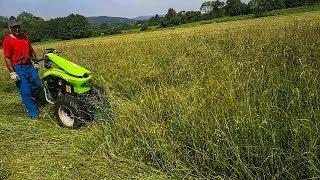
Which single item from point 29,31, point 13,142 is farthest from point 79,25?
point 13,142

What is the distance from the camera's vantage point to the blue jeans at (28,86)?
25.5 ft

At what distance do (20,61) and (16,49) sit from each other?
0.77 ft

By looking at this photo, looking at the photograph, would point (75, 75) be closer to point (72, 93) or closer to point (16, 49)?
point (72, 93)

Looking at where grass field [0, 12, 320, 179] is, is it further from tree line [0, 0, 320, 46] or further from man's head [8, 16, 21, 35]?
tree line [0, 0, 320, 46]

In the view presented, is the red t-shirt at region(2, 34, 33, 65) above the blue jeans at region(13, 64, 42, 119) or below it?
above

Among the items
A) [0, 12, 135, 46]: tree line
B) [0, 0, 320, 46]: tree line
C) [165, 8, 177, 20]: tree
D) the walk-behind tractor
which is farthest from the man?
[165, 8, 177, 20]: tree

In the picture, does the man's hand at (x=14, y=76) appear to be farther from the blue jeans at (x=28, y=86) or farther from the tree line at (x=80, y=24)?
the tree line at (x=80, y=24)

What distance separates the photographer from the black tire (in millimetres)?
6445

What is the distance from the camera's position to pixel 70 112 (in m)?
6.70

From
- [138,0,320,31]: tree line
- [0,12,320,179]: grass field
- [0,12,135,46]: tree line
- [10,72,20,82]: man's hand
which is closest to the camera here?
[0,12,320,179]: grass field

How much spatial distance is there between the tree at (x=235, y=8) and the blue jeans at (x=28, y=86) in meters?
71.1

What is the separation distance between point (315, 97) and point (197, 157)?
4.45 ft

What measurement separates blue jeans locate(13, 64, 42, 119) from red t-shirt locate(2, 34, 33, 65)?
5.3 inches

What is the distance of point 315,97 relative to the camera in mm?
4227
